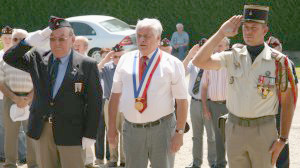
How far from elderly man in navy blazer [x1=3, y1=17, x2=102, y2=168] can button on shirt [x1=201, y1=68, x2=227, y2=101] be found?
2681mm

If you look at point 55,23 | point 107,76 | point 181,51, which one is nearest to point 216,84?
point 107,76

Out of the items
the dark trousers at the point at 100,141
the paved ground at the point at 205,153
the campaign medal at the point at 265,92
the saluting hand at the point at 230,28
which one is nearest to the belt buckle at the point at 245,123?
the campaign medal at the point at 265,92

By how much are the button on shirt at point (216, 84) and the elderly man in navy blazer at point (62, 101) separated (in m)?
2.68

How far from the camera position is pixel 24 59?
6012 millimetres

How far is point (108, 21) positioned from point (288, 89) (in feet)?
56.1

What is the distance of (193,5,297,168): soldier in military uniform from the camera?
17.4 feet

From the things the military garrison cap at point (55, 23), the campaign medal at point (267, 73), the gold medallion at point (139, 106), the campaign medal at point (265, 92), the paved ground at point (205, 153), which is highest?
the military garrison cap at point (55, 23)

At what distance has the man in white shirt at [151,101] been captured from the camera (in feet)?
18.5

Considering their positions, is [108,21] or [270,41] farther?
[108,21]

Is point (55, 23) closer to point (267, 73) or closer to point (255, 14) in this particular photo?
point (255, 14)

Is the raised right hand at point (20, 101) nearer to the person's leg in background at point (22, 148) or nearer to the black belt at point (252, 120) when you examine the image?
the person's leg in background at point (22, 148)

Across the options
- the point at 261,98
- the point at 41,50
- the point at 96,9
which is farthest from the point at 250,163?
the point at 96,9

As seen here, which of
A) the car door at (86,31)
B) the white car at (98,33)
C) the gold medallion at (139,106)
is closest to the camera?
the gold medallion at (139,106)

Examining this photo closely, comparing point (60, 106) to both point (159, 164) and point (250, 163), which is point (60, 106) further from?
point (250, 163)
